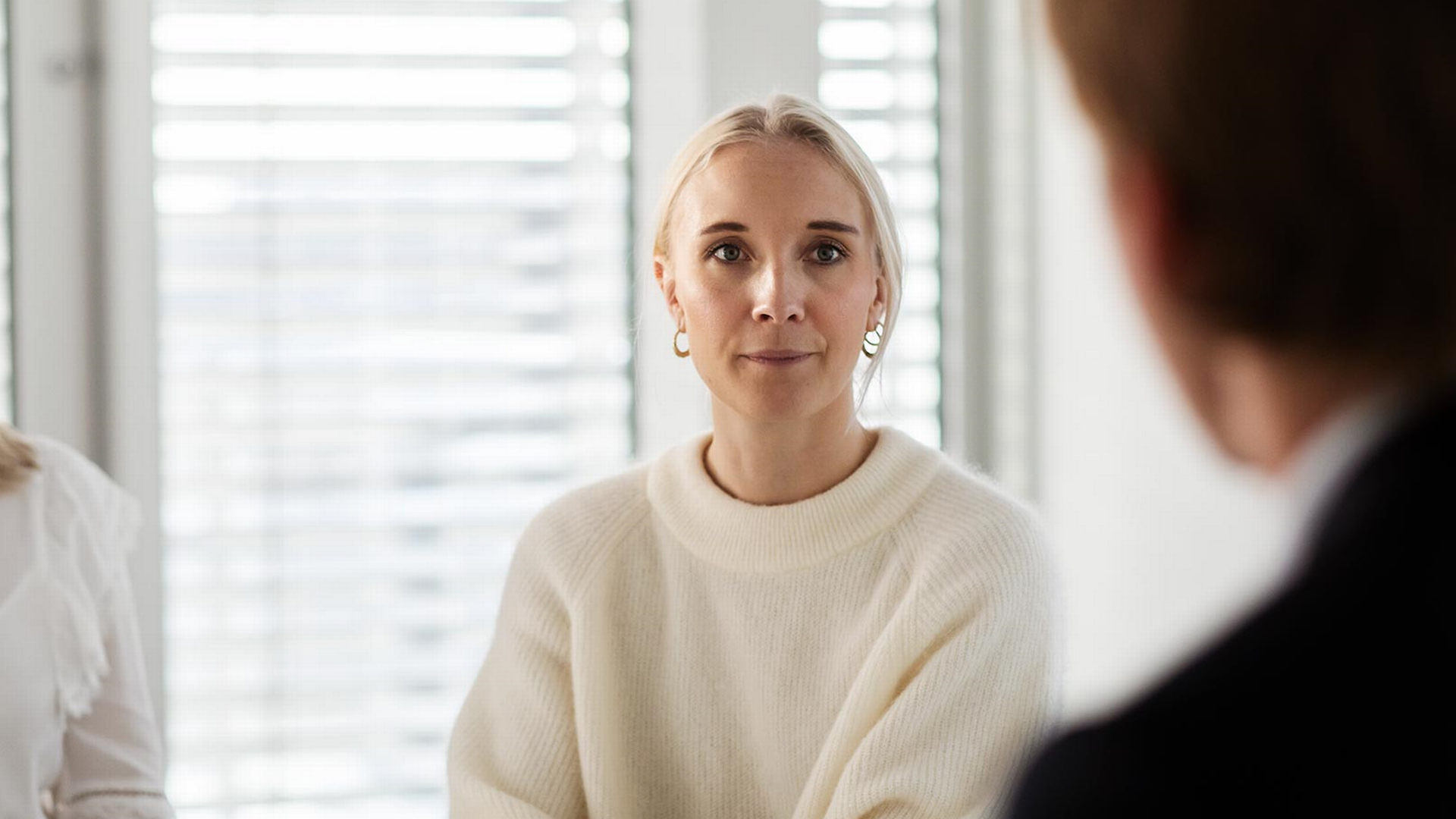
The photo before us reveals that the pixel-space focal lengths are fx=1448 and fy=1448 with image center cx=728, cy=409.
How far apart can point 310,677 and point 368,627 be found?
0.38 feet

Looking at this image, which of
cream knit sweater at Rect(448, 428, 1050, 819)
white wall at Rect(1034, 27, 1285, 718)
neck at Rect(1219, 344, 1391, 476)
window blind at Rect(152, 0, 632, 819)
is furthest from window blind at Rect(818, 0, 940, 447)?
neck at Rect(1219, 344, 1391, 476)

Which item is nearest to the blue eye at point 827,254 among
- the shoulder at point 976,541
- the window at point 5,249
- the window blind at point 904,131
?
the shoulder at point 976,541

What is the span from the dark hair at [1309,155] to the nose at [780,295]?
0.94 meters

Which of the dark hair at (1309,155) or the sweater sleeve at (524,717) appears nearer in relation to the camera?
the dark hair at (1309,155)

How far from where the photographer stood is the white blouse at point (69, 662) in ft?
5.11

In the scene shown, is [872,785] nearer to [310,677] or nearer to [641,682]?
[641,682]

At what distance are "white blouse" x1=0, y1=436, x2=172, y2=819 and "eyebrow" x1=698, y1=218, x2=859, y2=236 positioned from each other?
81cm

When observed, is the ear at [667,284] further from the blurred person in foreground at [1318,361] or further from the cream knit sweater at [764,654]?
the blurred person in foreground at [1318,361]

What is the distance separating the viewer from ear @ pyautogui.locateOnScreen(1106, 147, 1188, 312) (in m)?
0.50

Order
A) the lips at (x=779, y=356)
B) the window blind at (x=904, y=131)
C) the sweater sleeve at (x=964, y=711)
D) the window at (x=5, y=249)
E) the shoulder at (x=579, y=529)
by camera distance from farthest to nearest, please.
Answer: the window blind at (x=904, y=131), the window at (x=5, y=249), the shoulder at (x=579, y=529), the lips at (x=779, y=356), the sweater sleeve at (x=964, y=711)

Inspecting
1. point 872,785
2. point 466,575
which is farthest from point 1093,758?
point 466,575

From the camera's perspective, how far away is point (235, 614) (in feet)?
7.36

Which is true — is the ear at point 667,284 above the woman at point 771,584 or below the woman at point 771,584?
above

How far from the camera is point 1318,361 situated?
0.49 metres
